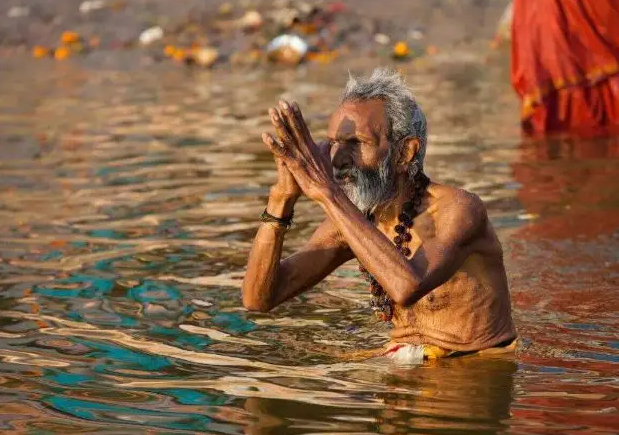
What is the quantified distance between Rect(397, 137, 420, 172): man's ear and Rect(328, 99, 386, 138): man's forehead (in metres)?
0.12

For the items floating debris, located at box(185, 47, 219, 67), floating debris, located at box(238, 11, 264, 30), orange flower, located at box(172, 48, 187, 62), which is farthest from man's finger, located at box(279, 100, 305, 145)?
floating debris, located at box(238, 11, 264, 30)

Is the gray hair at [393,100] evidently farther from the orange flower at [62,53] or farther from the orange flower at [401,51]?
the orange flower at [62,53]

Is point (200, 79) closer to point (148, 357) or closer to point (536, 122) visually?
point (536, 122)

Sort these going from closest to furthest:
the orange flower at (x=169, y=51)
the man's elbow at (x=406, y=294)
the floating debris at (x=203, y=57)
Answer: the man's elbow at (x=406, y=294) < the floating debris at (x=203, y=57) < the orange flower at (x=169, y=51)

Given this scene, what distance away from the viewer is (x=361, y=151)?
5.13 m

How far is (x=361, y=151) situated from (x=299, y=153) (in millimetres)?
352

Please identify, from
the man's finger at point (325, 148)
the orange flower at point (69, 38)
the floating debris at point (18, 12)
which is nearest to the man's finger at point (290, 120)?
the man's finger at point (325, 148)

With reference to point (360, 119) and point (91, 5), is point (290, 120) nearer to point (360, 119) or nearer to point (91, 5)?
point (360, 119)

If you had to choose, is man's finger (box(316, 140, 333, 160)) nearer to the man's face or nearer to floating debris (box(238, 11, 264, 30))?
the man's face

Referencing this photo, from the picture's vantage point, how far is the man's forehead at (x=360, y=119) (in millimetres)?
5109

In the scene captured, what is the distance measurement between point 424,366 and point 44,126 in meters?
9.14

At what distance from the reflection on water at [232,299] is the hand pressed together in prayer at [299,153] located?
750 millimetres

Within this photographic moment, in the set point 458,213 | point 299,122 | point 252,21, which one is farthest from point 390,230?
point 252,21

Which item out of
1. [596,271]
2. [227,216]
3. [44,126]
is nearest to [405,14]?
[44,126]
